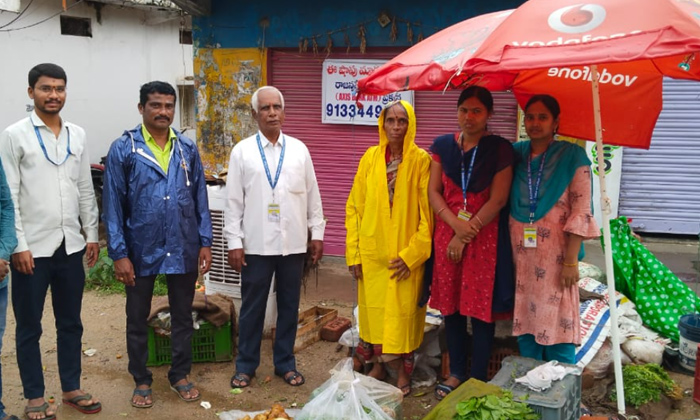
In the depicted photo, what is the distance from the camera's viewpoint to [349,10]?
7000mm

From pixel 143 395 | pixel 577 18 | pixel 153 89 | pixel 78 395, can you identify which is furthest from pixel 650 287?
pixel 78 395

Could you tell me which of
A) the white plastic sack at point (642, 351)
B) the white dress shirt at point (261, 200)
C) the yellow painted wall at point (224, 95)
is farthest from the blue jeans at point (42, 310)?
the white plastic sack at point (642, 351)

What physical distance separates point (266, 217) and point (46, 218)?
137 cm

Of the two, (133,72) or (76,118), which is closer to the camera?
(76,118)

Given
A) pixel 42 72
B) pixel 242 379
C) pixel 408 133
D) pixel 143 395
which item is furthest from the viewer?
pixel 242 379

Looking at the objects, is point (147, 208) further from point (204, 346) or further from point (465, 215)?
point (465, 215)

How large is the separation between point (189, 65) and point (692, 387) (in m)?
14.0

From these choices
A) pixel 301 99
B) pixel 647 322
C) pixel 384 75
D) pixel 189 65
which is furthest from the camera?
pixel 189 65

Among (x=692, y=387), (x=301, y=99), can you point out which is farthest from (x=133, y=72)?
(x=692, y=387)

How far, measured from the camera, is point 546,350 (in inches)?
163

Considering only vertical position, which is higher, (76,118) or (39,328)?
(76,118)

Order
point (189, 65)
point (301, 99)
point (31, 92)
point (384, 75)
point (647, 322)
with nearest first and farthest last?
point (384, 75) → point (31, 92) → point (647, 322) → point (301, 99) → point (189, 65)

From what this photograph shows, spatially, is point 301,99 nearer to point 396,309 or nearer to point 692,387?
point 396,309

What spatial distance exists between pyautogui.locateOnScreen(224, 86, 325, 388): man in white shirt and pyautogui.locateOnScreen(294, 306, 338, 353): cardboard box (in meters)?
0.69
